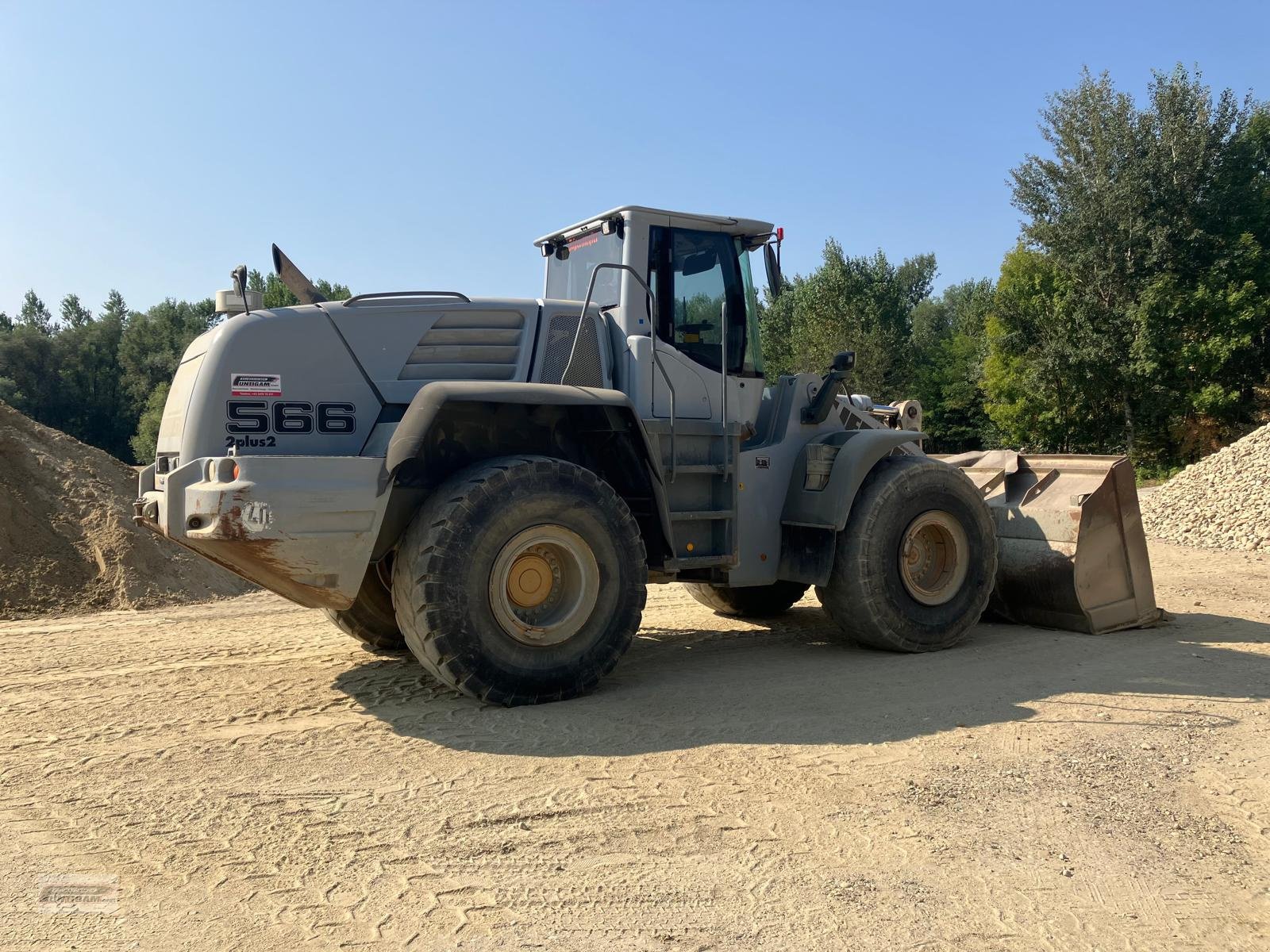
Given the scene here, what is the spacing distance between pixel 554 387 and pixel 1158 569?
9578mm

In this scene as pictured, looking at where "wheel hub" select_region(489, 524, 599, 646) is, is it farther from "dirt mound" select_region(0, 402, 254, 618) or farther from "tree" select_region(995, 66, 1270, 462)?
"tree" select_region(995, 66, 1270, 462)

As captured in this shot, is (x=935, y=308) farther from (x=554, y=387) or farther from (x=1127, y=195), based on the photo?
(x=554, y=387)

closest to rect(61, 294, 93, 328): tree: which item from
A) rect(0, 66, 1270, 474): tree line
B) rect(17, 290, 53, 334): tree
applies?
rect(17, 290, 53, 334): tree

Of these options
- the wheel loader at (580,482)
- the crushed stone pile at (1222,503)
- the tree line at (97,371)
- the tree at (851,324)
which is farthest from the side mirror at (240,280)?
the tree line at (97,371)

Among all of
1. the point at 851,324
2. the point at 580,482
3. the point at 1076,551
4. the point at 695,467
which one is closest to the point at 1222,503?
the point at 1076,551

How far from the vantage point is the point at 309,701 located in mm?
5637

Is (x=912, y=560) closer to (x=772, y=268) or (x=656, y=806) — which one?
(x=772, y=268)

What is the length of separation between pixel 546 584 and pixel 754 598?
11.6ft

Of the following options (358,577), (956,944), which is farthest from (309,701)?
(956,944)

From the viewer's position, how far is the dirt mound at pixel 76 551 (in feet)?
32.7

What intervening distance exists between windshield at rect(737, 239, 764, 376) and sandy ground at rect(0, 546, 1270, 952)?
2207mm

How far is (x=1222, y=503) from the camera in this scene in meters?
15.2

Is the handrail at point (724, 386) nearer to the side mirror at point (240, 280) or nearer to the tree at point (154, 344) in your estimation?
the side mirror at point (240, 280)

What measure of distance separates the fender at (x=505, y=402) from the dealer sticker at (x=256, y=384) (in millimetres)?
694
